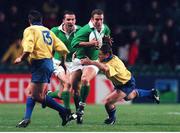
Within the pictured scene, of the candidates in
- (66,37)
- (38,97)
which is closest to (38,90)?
(38,97)

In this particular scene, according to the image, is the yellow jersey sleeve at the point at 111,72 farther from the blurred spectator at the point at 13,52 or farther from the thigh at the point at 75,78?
the blurred spectator at the point at 13,52

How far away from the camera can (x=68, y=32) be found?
51.7ft

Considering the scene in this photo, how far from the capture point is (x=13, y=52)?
77.4 feet

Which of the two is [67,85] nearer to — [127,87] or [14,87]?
[127,87]

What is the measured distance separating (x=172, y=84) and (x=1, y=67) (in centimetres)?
540

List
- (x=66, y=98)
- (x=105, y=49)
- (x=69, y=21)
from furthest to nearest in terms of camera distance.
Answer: (x=69, y=21) → (x=66, y=98) → (x=105, y=49)

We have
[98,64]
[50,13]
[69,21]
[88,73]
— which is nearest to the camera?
[98,64]

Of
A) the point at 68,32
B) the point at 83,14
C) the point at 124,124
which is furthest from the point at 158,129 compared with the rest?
the point at 83,14

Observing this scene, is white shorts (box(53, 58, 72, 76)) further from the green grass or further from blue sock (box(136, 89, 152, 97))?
blue sock (box(136, 89, 152, 97))

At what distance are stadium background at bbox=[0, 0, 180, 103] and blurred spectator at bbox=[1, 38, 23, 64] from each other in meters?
0.11

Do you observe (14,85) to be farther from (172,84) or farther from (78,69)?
(78,69)

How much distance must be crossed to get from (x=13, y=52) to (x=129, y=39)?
3.69m

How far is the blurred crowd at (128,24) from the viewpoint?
941 inches

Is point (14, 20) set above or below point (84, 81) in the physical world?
above
